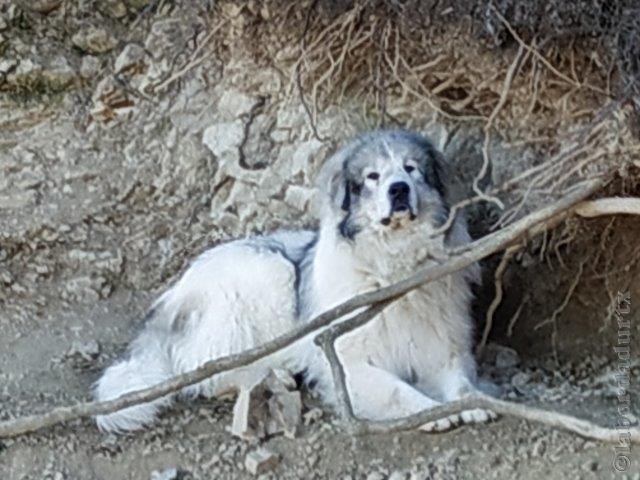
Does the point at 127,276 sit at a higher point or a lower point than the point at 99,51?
lower

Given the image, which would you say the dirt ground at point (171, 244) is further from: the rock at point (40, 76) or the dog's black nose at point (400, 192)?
the dog's black nose at point (400, 192)

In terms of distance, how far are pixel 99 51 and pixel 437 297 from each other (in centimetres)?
205

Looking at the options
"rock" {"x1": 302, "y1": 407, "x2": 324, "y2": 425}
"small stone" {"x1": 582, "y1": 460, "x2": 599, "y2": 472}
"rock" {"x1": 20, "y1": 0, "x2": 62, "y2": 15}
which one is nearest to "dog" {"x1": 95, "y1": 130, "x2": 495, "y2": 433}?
"rock" {"x1": 302, "y1": 407, "x2": 324, "y2": 425}

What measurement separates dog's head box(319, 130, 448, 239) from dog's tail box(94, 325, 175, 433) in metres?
0.75

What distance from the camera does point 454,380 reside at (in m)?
5.04

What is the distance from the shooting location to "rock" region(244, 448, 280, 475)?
4.68 meters

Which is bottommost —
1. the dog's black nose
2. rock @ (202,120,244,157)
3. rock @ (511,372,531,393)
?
rock @ (511,372,531,393)

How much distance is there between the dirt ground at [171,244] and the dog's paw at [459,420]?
0.11 feet

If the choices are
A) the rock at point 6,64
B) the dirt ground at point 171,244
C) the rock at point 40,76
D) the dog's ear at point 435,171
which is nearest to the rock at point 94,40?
the dirt ground at point 171,244

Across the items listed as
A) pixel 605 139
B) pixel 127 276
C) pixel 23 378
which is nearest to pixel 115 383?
pixel 23 378

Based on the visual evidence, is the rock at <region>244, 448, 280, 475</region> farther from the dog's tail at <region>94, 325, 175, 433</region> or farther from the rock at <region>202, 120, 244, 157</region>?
the rock at <region>202, 120, 244, 157</region>

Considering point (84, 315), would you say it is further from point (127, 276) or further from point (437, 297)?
point (437, 297)

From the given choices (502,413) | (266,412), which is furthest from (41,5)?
(502,413)

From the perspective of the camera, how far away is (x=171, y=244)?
6.03 meters
